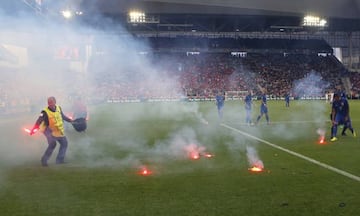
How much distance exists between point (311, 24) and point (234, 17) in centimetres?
1012

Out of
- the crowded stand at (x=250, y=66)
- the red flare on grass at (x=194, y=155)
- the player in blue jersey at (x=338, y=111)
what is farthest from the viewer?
the crowded stand at (x=250, y=66)

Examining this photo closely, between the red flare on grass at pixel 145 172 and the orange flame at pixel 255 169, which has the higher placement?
the red flare on grass at pixel 145 172

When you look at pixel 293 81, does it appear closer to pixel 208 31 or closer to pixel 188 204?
pixel 208 31

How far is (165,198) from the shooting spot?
7863 millimetres

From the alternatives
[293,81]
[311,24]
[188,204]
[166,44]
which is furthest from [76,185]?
[293,81]

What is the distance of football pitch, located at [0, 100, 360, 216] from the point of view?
24.1 ft

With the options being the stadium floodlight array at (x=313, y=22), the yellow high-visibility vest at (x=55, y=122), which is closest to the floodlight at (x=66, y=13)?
the yellow high-visibility vest at (x=55, y=122)

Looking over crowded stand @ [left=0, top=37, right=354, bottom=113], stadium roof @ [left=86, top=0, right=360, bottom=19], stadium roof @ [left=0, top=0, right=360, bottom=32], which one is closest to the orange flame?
stadium roof @ [left=0, top=0, right=360, bottom=32]

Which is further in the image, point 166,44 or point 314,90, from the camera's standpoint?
point 314,90

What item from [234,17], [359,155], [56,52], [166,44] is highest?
[234,17]

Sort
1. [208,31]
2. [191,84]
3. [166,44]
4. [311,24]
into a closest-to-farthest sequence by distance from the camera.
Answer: [191,84] → [166,44] → [311,24] → [208,31]

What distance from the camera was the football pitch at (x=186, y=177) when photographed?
7336 mm

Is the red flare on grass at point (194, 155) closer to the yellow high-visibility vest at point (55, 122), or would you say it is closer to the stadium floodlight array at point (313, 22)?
the yellow high-visibility vest at point (55, 122)

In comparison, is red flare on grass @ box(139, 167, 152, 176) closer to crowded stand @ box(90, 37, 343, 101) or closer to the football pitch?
the football pitch
